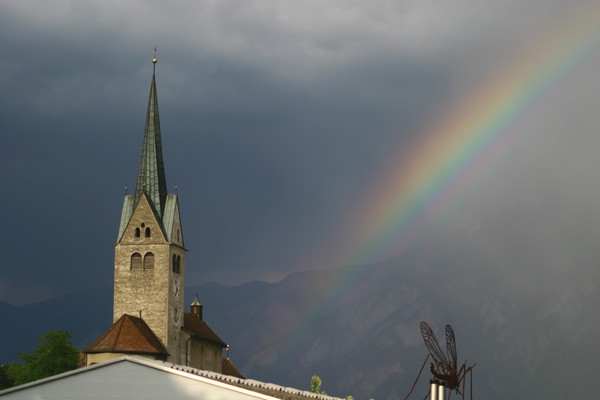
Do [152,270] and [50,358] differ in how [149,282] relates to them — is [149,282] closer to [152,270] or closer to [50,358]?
[152,270]

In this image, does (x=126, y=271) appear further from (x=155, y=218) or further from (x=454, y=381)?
(x=454, y=381)

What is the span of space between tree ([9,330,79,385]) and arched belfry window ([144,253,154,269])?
35.8ft

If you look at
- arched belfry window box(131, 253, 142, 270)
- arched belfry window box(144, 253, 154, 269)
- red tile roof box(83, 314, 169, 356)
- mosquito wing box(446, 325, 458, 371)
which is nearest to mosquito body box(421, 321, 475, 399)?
mosquito wing box(446, 325, 458, 371)

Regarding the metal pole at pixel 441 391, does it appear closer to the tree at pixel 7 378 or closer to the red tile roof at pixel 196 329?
the red tile roof at pixel 196 329

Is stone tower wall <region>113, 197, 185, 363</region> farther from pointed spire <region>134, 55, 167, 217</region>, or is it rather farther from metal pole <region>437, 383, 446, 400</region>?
metal pole <region>437, 383, 446, 400</region>

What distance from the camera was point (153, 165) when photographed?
109m

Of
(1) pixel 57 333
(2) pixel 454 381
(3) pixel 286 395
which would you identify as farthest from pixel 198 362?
(2) pixel 454 381

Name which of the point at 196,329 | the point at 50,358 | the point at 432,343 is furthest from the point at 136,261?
the point at 432,343

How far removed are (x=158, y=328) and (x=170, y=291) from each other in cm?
406

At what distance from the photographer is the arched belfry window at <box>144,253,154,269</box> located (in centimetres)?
A: 10436

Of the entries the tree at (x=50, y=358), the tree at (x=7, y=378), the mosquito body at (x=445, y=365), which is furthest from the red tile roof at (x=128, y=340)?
the mosquito body at (x=445, y=365)

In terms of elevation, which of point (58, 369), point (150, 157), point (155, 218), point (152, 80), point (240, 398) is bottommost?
point (240, 398)

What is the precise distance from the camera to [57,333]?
3834 inches

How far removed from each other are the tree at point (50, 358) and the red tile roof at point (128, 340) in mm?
2030
